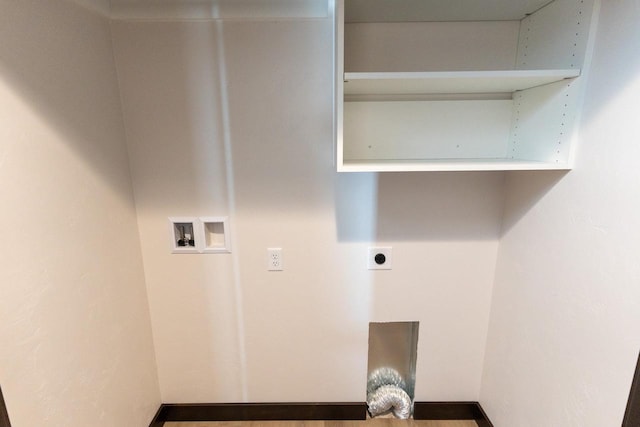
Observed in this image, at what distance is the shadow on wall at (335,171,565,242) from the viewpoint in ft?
4.61

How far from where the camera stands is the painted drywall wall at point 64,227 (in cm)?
87

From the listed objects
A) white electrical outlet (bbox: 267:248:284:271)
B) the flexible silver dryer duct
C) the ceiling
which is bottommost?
the flexible silver dryer duct

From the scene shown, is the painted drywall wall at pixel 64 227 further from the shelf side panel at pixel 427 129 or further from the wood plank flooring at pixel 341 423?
the shelf side panel at pixel 427 129

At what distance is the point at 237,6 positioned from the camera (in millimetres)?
1229

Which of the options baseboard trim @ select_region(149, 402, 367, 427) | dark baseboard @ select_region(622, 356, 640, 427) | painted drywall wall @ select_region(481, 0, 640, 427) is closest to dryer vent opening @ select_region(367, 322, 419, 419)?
baseboard trim @ select_region(149, 402, 367, 427)

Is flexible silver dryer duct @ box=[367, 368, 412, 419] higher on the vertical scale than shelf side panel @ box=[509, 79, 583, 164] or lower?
lower

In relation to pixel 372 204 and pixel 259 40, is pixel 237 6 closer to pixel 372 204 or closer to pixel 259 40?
pixel 259 40

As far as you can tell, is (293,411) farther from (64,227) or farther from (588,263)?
(588,263)

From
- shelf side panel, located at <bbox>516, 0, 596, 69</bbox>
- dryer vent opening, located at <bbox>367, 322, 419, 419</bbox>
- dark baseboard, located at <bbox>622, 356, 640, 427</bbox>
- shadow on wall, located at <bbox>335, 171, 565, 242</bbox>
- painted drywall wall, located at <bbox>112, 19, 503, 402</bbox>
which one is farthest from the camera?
dryer vent opening, located at <bbox>367, 322, 419, 419</bbox>

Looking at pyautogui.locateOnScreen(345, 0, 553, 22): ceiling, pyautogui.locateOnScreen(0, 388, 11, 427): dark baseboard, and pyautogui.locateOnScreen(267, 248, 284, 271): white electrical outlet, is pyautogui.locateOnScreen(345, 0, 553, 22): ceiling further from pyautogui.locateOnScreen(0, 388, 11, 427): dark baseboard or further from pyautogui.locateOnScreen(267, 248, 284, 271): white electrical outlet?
pyautogui.locateOnScreen(0, 388, 11, 427): dark baseboard

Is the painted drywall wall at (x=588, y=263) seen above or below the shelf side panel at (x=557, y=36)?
below

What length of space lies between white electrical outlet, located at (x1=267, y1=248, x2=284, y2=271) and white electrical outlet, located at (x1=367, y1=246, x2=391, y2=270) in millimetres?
416

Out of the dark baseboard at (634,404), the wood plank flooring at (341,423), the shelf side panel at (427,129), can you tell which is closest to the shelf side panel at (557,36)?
the shelf side panel at (427,129)

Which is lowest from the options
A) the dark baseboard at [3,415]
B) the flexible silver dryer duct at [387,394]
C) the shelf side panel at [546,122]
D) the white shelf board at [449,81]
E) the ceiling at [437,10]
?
the flexible silver dryer duct at [387,394]
